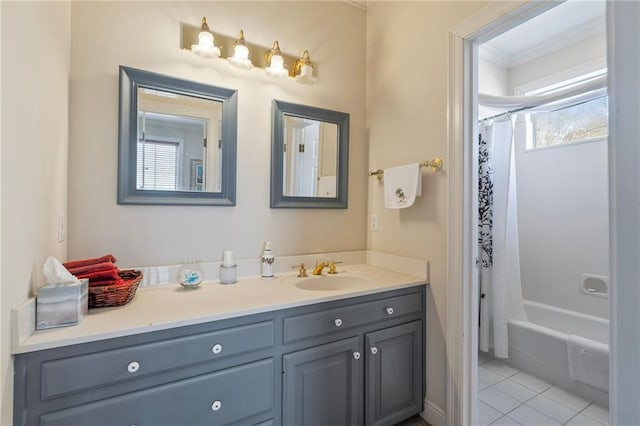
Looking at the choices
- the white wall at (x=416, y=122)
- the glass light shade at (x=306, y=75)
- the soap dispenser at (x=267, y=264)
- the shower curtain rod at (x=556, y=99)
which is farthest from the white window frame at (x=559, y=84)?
the soap dispenser at (x=267, y=264)

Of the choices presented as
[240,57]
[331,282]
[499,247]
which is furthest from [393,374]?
[240,57]

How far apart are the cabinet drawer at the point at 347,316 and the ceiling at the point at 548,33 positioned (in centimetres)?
201

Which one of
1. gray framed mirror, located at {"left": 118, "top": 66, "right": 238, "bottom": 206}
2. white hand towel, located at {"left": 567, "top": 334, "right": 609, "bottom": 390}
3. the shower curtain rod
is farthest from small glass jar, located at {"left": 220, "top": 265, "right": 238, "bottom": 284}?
white hand towel, located at {"left": 567, "top": 334, "right": 609, "bottom": 390}

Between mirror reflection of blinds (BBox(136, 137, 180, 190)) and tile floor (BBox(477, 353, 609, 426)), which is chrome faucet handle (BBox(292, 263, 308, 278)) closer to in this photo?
mirror reflection of blinds (BBox(136, 137, 180, 190))

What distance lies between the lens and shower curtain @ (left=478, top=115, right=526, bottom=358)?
2330 mm

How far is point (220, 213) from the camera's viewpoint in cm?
170

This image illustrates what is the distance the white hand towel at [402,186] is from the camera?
1.71 metres

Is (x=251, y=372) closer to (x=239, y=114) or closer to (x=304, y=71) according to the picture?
(x=239, y=114)

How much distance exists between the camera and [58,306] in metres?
0.98

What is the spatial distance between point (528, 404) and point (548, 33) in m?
2.78

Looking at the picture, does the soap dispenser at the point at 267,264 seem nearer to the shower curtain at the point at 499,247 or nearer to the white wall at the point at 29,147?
the white wall at the point at 29,147

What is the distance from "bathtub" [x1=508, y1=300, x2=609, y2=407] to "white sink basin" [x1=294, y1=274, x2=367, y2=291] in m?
1.44

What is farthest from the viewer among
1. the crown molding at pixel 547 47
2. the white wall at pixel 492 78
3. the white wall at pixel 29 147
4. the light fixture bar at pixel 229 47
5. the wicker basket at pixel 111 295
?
the white wall at pixel 492 78

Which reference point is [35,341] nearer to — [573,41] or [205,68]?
[205,68]
